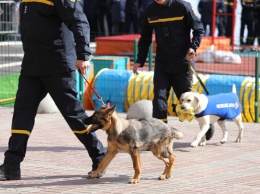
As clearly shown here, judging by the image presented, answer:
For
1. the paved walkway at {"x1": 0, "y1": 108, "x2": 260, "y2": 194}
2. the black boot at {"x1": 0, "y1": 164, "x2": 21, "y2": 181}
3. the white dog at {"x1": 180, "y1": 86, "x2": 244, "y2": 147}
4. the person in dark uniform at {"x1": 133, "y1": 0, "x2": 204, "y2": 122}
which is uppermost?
the person in dark uniform at {"x1": 133, "y1": 0, "x2": 204, "y2": 122}

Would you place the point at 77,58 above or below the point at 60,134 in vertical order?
above

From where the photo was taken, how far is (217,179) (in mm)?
8312

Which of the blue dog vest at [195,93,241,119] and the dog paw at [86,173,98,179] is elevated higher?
the blue dog vest at [195,93,241,119]

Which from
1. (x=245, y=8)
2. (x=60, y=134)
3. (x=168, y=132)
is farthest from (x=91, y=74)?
(x=245, y=8)

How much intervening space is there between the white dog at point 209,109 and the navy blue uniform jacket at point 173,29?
427 millimetres

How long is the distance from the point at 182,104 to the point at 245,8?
15.8 meters

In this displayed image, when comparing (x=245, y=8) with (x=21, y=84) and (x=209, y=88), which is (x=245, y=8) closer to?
(x=209, y=88)

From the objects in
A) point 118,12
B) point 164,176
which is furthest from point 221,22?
→ point 164,176

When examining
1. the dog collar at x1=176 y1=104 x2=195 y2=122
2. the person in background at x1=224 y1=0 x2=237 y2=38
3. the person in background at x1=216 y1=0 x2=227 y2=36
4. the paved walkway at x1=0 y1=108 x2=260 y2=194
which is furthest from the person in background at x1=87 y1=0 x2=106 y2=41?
the dog collar at x1=176 y1=104 x2=195 y2=122

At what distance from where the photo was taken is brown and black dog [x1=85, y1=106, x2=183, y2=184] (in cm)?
788

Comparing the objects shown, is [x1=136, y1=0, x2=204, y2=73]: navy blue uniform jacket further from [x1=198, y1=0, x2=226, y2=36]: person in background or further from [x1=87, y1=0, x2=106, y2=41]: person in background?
[x1=87, y1=0, x2=106, y2=41]: person in background

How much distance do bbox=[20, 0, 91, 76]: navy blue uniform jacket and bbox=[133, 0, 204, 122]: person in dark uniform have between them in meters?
1.88

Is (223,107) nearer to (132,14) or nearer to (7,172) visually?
(7,172)

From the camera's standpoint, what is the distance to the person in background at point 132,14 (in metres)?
24.6
